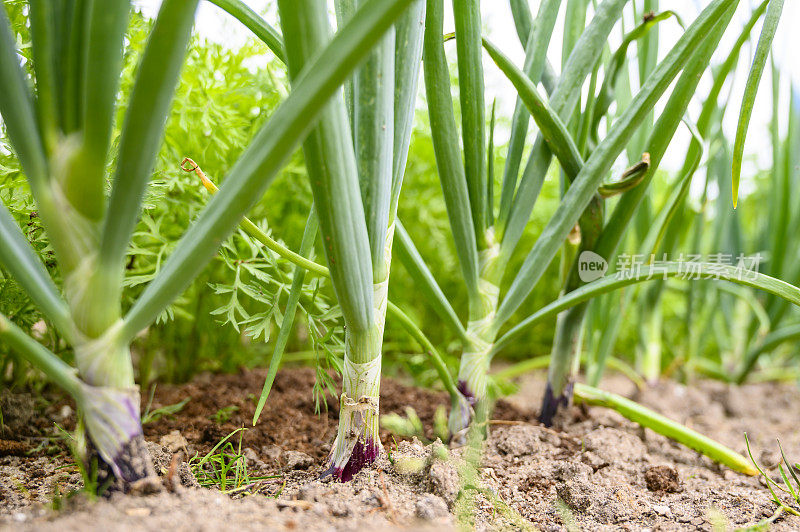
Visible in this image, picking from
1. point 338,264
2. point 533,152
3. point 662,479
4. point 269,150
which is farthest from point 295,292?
point 662,479

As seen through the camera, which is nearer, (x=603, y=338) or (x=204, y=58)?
(x=204, y=58)

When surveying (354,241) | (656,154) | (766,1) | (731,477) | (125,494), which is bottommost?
(731,477)

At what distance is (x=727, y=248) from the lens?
1.42m

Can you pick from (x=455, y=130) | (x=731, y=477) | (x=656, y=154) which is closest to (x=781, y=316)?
(x=731, y=477)

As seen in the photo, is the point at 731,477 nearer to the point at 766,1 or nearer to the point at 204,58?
the point at 766,1

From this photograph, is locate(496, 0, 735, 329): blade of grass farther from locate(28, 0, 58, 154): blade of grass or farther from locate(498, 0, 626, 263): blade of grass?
locate(28, 0, 58, 154): blade of grass

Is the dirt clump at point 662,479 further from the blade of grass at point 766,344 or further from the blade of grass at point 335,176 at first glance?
the blade of grass at point 766,344

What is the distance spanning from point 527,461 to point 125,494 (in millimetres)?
427

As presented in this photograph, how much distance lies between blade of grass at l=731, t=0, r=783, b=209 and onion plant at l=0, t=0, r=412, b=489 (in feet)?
1.34

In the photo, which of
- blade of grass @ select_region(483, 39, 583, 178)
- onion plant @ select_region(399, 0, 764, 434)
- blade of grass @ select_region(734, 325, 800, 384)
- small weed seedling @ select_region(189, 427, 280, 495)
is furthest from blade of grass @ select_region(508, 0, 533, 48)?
blade of grass @ select_region(734, 325, 800, 384)

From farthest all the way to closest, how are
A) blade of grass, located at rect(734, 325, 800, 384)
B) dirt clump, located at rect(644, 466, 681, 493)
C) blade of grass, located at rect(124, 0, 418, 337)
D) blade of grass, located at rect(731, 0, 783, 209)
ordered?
blade of grass, located at rect(734, 325, 800, 384) → dirt clump, located at rect(644, 466, 681, 493) → blade of grass, located at rect(731, 0, 783, 209) → blade of grass, located at rect(124, 0, 418, 337)

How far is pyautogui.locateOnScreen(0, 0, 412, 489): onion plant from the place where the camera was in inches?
13.8

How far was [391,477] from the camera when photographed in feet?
1.73

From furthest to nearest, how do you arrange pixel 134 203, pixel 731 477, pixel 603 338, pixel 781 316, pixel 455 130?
pixel 781 316, pixel 603 338, pixel 731 477, pixel 455 130, pixel 134 203
